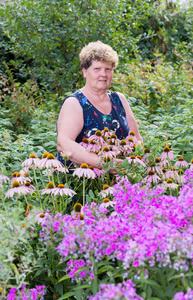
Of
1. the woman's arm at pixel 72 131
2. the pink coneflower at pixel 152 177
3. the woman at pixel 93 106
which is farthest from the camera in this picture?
the woman at pixel 93 106

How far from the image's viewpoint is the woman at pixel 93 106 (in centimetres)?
251

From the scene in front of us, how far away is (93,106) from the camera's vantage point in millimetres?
2664

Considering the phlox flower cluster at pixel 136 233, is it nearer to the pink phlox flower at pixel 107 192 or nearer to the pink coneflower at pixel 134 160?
the pink phlox flower at pixel 107 192

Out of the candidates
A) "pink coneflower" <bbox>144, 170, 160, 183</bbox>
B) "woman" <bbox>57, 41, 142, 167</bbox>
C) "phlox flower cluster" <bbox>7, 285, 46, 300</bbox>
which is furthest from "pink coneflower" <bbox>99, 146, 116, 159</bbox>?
"phlox flower cluster" <bbox>7, 285, 46, 300</bbox>

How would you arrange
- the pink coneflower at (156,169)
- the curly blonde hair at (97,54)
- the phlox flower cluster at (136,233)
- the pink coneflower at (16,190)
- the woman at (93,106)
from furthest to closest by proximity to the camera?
the curly blonde hair at (97,54) → the woman at (93,106) → the pink coneflower at (156,169) → the pink coneflower at (16,190) → the phlox flower cluster at (136,233)

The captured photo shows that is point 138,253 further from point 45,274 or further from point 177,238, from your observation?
point 45,274

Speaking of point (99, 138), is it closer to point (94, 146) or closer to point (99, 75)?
point (94, 146)

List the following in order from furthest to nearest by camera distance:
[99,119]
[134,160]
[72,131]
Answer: [99,119], [72,131], [134,160]

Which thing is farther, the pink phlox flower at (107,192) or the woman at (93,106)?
the woman at (93,106)

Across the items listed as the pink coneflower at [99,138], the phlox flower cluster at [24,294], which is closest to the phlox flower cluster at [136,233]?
the phlox flower cluster at [24,294]

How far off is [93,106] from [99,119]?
0.11m

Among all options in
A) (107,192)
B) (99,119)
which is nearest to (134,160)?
(107,192)

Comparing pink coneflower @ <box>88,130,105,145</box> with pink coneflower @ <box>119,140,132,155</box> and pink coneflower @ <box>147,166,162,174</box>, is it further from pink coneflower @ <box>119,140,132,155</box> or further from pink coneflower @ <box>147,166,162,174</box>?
pink coneflower @ <box>147,166,162,174</box>

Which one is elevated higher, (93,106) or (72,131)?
(93,106)
